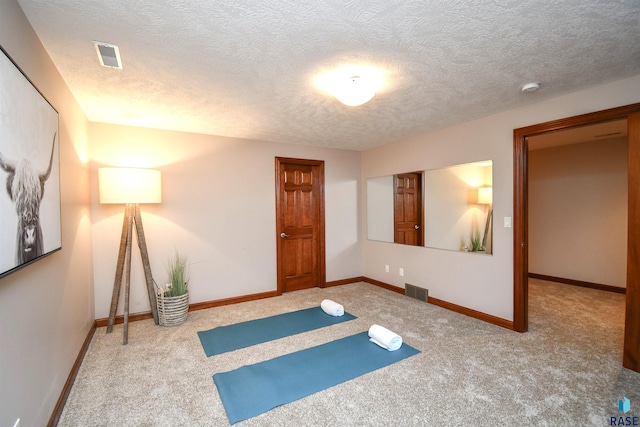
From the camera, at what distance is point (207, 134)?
153 inches

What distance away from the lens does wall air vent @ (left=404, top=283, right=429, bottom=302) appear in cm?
401

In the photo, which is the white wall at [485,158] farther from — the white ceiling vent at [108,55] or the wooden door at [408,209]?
the white ceiling vent at [108,55]

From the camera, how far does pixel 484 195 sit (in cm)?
385

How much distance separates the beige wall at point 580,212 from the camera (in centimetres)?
433

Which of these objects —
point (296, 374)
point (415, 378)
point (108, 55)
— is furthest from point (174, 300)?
point (415, 378)

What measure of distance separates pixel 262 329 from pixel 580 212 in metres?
5.27

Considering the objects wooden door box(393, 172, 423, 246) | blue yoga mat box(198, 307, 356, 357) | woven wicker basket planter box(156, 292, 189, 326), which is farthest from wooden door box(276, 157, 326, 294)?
woven wicker basket planter box(156, 292, 189, 326)

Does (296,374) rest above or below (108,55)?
below

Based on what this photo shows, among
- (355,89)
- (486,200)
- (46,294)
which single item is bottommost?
(46,294)

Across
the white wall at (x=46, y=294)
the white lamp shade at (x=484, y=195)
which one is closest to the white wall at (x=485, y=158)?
the white lamp shade at (x=484, y=195)

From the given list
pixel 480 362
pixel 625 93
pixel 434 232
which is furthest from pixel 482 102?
pixel 480 362

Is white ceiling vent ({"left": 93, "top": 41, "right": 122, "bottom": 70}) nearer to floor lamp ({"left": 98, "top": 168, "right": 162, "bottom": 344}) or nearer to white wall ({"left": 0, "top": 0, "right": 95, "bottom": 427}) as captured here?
white wall ({"left": 0, "top": 0, "right": 95, "bottom": 427})

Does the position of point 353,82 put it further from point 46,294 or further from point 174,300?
point 174,300

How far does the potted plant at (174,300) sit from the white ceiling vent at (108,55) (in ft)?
7.32
